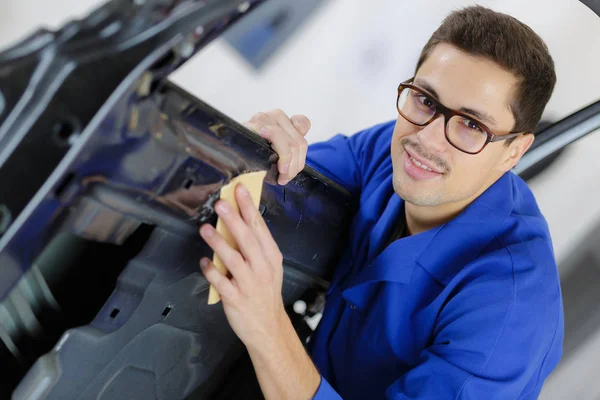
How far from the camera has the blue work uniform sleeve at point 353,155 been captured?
1332 mm

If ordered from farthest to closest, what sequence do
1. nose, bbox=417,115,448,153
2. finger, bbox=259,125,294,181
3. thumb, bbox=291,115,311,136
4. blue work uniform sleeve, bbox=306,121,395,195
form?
blue work uniform sleeve, bbox=306,121,395,195 < nose, bbox=417,115,448,153 < thumb, bbox=291,115,311,136 < finger, bbox=259,125,294,181

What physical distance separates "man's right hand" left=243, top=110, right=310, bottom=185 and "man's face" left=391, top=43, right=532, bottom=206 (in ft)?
0.80

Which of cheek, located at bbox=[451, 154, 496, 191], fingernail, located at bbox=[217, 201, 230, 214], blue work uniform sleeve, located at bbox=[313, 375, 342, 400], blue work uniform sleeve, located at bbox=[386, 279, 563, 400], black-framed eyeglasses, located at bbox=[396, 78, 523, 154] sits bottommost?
blue work uniform sleeve, located at bbox=[313, 375, 342, 400]

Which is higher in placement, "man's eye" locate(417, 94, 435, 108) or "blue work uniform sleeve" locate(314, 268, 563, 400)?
"man's eye" locate(417, 94, 435, 108)

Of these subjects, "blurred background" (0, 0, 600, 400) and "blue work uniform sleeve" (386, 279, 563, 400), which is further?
"blurred background" (0, 0, 600, 400)

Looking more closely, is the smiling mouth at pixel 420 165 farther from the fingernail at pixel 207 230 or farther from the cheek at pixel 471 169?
the fingernail at pixel 207 230

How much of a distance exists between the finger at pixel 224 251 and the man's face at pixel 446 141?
1.67 ft

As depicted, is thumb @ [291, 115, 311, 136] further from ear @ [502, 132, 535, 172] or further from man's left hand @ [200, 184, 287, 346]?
ear @ [502, 132, 535, 172]

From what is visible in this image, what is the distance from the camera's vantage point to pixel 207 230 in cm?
73

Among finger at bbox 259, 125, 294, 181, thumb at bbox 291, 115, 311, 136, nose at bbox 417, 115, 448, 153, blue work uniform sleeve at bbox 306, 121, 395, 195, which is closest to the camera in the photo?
finger at bbox 259, 125, 294, 181

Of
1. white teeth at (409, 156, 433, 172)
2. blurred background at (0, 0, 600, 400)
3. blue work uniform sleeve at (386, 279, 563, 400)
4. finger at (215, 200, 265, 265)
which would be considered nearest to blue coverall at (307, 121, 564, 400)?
blue work uniform sleeve at (386, 279, 563, 400)

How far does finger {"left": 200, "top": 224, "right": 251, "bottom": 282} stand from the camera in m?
0.73

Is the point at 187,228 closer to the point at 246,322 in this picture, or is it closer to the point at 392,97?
the point at 246,322

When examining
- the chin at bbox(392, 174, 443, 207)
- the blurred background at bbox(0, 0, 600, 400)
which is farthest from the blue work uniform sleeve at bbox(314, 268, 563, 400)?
the blurred background at bbox(0, 0, 600, 400)
